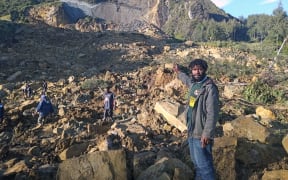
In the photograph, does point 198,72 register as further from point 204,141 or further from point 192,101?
point 204,141

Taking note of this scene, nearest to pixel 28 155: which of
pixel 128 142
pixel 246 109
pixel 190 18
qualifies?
pixel 128 142

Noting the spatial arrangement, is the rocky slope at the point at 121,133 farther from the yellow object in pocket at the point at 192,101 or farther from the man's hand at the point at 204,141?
the yellow object in pocket at the point at 192,101

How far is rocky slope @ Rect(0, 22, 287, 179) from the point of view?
4.88 m

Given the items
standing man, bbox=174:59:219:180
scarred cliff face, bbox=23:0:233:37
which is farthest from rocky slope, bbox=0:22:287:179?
scarred cliff face, bbox=23:0:233:37

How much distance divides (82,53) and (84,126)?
21.1m

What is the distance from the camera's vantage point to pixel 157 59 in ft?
94.4

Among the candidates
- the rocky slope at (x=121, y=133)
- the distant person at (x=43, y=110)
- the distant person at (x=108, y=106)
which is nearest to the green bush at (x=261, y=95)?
the rocky slope at (x=121, y=133)

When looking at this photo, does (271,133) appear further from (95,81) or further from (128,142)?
(95,81)

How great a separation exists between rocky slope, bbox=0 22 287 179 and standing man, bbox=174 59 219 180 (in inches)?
19.6

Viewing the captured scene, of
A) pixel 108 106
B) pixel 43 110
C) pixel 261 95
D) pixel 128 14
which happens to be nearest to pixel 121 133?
pixel 108 106

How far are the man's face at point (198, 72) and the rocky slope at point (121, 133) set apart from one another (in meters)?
1.11

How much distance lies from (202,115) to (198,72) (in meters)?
0.43

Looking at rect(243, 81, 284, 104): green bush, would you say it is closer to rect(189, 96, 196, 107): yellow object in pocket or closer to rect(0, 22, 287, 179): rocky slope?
rect(0, 22, 287, 179): rocky slope

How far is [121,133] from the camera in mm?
7605
